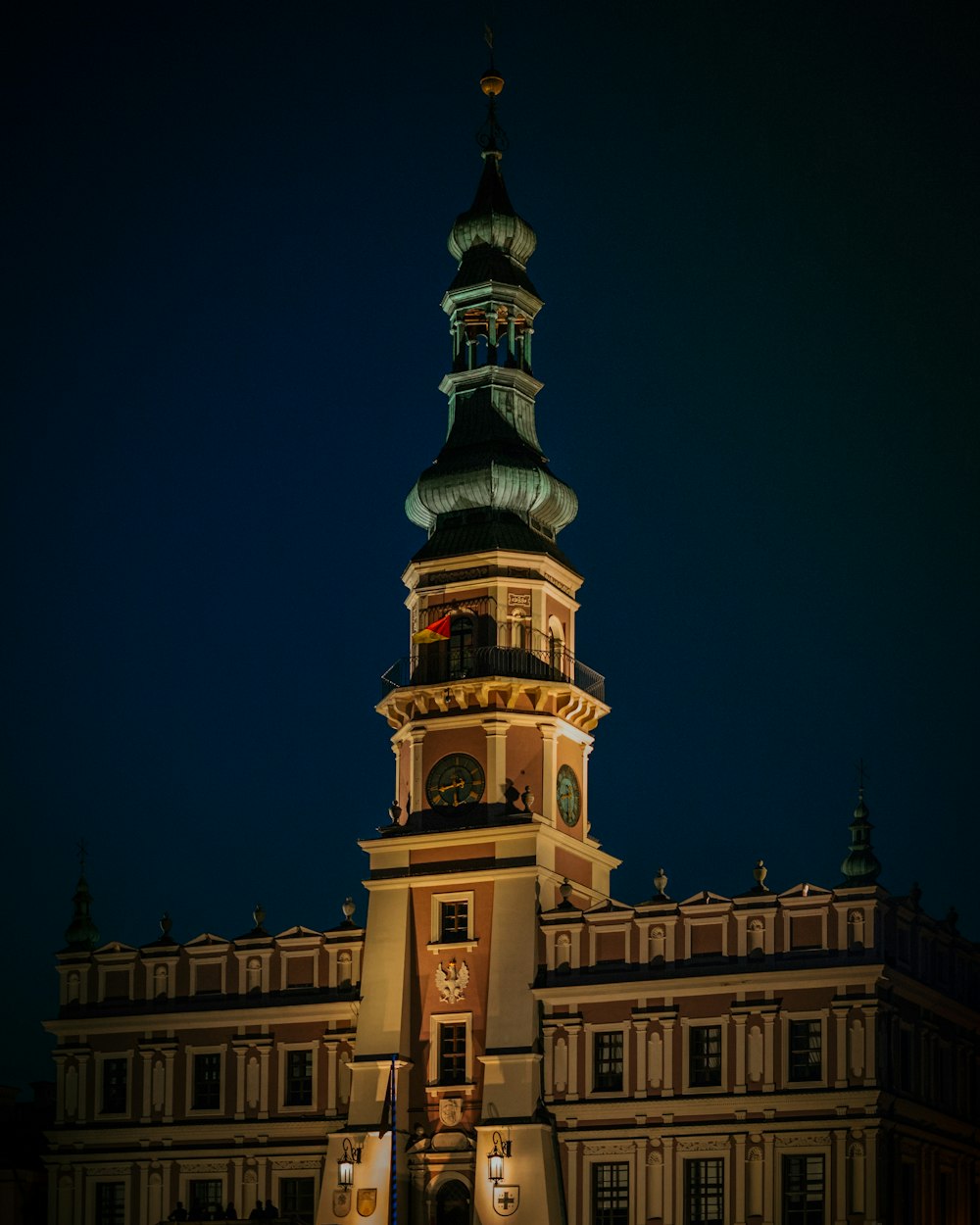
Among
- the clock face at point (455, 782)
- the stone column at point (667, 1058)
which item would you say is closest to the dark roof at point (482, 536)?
the clock face at point (455, 782)

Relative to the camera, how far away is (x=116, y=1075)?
9250 centimetres

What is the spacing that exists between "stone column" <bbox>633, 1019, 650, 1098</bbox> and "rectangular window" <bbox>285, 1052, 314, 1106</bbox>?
444 inches

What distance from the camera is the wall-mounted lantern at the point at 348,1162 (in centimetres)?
8638

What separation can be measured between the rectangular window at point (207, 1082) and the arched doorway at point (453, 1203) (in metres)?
8.61

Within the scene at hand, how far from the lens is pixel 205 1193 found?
9006cm

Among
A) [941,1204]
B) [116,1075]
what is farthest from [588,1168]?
[116,1075]

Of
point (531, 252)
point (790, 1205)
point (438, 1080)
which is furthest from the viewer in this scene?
point (531, 252)

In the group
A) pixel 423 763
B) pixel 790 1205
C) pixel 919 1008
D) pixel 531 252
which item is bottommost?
pixel 790 1205

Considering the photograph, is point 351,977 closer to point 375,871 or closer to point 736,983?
point 375,871

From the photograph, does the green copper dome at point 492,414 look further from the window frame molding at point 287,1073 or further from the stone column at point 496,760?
the window frame molding at point 287,1073

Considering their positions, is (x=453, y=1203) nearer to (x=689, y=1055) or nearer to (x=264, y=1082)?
(x=264, y=1082)

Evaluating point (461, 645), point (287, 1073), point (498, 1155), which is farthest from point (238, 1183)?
point (461, 645)

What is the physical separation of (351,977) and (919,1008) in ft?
59.2

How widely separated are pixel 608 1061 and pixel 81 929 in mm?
20139
